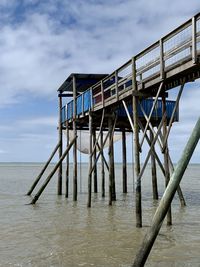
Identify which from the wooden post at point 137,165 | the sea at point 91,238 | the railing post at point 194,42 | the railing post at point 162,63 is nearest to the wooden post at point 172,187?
the sea at point 91,238

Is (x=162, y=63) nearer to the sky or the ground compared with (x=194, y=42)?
nearer to the ground

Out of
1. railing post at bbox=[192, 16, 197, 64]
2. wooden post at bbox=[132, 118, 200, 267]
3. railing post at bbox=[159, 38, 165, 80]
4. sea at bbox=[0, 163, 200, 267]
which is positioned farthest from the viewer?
railing post at bbox=[159, 38, 165, 80]

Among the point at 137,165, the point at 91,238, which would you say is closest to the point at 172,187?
the point at 91,238

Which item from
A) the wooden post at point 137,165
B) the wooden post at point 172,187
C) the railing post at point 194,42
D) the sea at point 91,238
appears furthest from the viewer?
the wooden post at point 137,165

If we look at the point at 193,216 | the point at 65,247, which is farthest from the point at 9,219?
the point at 193,216

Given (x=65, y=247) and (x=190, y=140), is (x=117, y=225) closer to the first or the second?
(x=65, y=247)

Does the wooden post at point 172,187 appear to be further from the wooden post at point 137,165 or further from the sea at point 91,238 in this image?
the wooden post at point 137,165

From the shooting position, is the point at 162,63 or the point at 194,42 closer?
the point at 194,42

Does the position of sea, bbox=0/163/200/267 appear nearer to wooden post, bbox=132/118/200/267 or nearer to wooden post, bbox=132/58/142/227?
wooden post, bbox=132/58/142/227

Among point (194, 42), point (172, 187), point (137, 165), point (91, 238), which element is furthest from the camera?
point (137, 165)

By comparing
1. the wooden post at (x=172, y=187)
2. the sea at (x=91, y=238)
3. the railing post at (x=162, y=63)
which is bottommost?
the sea at (x=91, y=238)

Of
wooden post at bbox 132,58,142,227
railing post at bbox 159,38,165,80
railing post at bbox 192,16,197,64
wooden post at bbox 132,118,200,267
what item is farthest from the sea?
railing post at bbox 192,16,197,64

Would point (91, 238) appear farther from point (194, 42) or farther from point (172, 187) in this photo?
point (194, 42)

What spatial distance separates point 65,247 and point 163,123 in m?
4.93
